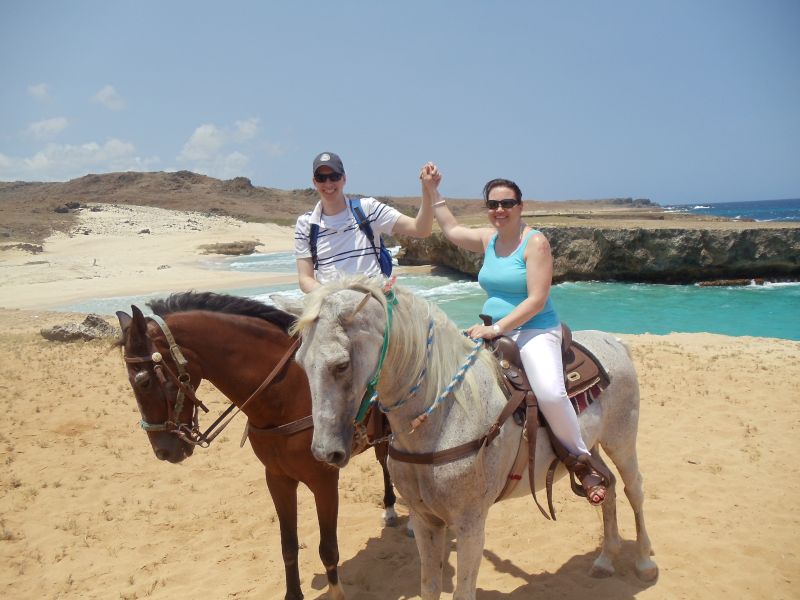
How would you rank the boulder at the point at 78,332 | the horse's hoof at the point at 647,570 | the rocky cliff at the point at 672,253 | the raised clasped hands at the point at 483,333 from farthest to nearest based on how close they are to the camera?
the rocky cliff at the point at 672,253
the boulder at the point at 78,332
the horse's hoof at the point at 647,570
the raised clasped hands at the point at 483,333

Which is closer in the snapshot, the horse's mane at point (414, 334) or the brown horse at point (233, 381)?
the horse's mane at point (414, 334)

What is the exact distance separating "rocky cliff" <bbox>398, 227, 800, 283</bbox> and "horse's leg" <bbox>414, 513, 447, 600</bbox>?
Result: 17087 mm

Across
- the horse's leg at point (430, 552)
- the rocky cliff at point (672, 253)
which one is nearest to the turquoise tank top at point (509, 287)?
the horse's leg at point (430, 552)

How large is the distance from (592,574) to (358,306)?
282cm

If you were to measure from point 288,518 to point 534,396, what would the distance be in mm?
1690

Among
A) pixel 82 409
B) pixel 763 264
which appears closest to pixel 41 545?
pixel 82 409

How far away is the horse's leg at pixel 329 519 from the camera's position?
2988mm

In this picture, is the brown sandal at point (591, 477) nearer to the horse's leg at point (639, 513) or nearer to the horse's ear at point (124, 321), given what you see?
the horse's leg at point (639, 513)

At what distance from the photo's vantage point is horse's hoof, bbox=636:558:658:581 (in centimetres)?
340

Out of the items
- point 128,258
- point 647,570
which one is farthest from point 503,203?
point 128,258

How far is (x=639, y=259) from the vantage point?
1850 cm

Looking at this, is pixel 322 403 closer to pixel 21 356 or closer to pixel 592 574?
pixel 592 574

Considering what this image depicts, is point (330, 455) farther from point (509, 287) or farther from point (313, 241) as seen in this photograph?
point (313, 241)

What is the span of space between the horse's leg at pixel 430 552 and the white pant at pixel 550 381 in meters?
0.71
